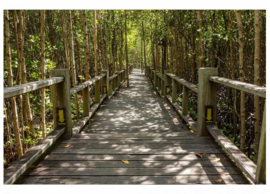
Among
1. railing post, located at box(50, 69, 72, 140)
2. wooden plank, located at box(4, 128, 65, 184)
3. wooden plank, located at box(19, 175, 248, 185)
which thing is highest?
railing post, located at box(50, 69, 72, 140)

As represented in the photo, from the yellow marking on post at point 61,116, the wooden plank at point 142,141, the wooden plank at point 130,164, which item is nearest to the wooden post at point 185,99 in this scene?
the wooden plank at point 142,141

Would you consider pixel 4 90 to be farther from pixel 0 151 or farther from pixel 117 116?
pixel 117 116

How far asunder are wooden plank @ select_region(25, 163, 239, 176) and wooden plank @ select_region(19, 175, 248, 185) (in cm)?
7

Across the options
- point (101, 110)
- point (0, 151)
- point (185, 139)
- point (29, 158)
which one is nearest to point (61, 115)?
point (29, 158)

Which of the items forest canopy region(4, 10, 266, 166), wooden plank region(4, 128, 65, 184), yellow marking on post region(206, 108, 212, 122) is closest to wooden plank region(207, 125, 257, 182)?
yellow marking on post region(206, 108, 212, 122)

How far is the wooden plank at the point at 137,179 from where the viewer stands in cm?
242

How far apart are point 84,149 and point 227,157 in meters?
1.86

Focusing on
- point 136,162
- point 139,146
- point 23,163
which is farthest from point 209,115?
point 23,163

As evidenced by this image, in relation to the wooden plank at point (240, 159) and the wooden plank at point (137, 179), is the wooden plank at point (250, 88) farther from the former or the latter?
the wooden plank at point (137, 179)

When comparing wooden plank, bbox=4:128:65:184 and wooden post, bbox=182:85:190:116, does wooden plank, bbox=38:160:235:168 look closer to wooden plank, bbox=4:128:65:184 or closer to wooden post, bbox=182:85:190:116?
wooden plank, bbox=4:128:65:184

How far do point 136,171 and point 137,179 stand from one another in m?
0.18

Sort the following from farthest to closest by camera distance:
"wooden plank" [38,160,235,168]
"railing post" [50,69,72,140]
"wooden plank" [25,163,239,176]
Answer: "railing post" [50,69,72,140]
"wooden plank" [38,160,235,168]
"wooden plank" [25,163,239,176]

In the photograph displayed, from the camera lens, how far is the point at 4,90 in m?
2.08

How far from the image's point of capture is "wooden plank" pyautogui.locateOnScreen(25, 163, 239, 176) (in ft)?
8.49
